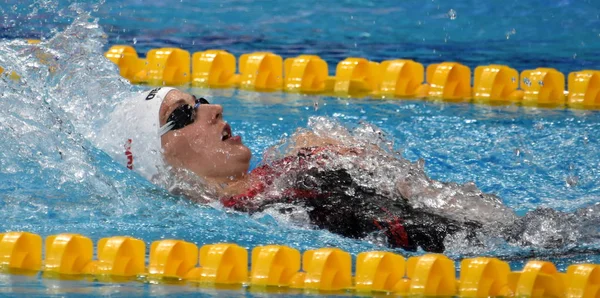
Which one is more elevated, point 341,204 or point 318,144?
point 318,144

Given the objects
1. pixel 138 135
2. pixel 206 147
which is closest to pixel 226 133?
pixel 206 147

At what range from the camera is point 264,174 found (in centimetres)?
353

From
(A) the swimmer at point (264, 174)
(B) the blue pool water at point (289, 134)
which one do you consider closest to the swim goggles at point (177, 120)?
(A) the swimmer at point (264, 174)

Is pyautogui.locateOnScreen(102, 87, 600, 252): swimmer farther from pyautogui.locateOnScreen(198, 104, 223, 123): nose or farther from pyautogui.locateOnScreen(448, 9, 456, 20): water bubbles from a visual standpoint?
pyautogui.locateOnScreen(448, 9, 456, 20): water bubbles

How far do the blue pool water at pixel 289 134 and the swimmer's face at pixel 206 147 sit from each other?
0.49 feet

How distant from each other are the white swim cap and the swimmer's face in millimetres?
37

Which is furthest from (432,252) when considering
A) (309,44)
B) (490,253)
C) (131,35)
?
(131,35)

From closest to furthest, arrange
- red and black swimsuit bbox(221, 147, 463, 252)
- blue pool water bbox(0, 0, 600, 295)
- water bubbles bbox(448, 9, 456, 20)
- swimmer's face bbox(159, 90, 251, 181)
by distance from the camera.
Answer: red and black swimsuit bbox(221, 147, 463, 252), blue pool water bbox(0, 0, 600, 295), swimmer's face bbox(159, 90, 251, 181), water bubbles bbox(448, 9, 456, 20)

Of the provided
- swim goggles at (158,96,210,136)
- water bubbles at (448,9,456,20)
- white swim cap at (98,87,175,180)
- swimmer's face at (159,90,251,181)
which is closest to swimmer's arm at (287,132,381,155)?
swimmer's face at (159,90,251,181)

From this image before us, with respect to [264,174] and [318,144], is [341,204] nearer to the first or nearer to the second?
[264,174]

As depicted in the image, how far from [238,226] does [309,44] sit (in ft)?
14.8

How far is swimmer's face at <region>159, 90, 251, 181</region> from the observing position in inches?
137

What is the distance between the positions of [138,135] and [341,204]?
0.85 metres

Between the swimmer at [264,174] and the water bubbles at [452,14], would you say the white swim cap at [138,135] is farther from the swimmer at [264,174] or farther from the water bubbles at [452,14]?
Answer: the water bubbles at [452,14]
